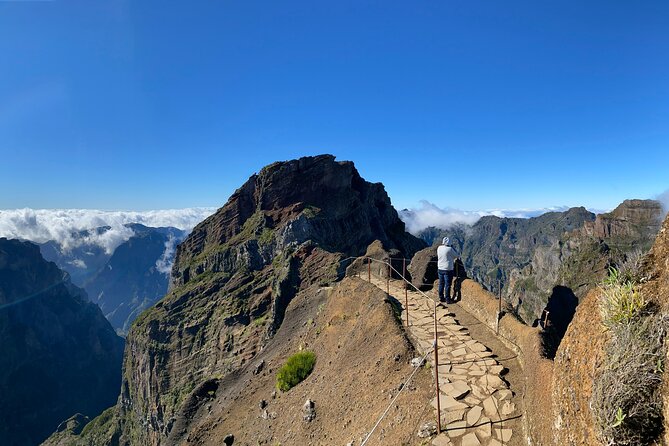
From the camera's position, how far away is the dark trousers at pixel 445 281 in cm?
1494

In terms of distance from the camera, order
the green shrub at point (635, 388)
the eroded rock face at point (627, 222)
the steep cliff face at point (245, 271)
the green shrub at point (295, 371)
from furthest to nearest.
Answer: the eroded rock face at point (627, 222) < the steep cliff face at point (245, 271) < the green shrub at point (295, 371) < the green shrub at point (635, 388)

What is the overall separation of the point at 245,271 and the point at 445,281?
7547cm

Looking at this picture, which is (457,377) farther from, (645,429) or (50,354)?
(50,354)

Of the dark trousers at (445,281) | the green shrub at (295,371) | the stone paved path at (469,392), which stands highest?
the dark trousers at (445,281)

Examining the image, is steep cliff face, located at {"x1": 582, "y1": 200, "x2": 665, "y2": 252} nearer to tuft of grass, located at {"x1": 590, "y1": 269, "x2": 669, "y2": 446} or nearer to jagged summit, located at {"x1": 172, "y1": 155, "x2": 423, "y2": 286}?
jagged summit, located at {"x1": 172, "y1": 155, "x2": 423, "y2": 286}

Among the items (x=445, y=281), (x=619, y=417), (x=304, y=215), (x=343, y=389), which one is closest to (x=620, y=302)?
(x=619, y=417)

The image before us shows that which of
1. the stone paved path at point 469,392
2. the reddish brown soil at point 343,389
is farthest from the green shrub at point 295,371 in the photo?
the stone paved path at point 469,392

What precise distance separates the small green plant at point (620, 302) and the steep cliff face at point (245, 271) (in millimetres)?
56796

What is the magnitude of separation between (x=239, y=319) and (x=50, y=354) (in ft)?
629

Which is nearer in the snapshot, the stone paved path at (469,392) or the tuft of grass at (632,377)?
the tuft of grass at (632,377)

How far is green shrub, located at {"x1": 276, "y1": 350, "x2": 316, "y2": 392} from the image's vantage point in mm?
16234

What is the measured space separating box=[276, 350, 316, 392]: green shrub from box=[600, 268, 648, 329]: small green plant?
548 inches

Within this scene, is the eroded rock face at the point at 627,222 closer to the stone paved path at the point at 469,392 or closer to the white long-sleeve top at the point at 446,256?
the white long-sleeve top at the point at 446,256

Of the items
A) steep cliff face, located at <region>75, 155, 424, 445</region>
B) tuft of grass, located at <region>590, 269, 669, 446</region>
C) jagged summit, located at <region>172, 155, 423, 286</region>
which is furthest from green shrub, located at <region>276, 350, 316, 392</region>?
jagged summit, located at <region>172, 155, 423, 286</region>
